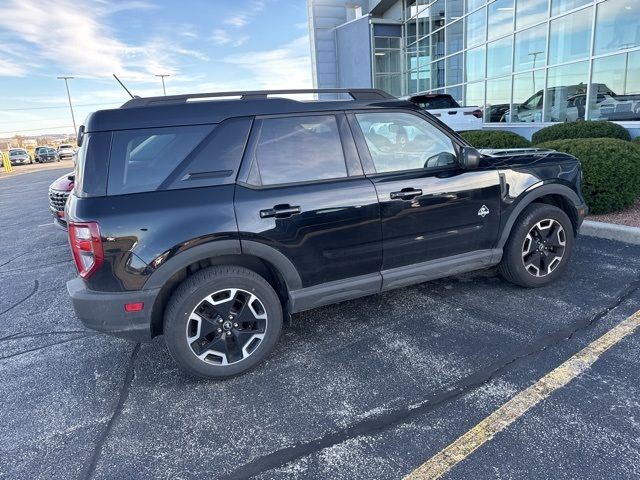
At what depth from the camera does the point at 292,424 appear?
255cm

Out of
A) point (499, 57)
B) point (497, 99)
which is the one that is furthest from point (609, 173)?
point (499, 57)

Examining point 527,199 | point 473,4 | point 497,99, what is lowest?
point 527,199

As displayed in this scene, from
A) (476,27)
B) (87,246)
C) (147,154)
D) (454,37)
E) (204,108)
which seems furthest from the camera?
(454,37)

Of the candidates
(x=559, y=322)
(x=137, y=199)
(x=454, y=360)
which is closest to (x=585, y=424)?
(x=454, y=360)

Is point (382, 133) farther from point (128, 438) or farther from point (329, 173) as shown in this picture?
point (128, 438)

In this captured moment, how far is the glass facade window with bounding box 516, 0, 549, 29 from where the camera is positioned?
38.7 feet

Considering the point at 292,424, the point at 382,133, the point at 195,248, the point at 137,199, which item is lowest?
the point at 292,424

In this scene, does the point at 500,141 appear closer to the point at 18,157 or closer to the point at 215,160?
the point at 215,160

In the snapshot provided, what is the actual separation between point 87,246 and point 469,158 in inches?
113

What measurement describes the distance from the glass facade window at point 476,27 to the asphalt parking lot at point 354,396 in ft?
42.3

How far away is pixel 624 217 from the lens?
5.96 metres

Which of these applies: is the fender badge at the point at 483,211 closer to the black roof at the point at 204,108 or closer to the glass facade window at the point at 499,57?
the black roof at the point at 204,108

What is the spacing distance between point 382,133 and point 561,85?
33.2ft

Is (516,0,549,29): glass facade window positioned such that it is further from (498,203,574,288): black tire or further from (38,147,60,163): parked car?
(38,147,60,163): parked car
